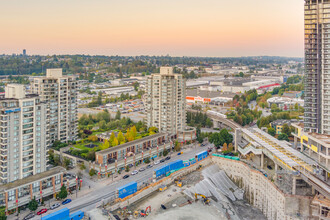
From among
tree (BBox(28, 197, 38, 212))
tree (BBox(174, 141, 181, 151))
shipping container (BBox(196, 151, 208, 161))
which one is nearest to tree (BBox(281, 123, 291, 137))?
shipping container (BBox(196, 151, 208, 161))

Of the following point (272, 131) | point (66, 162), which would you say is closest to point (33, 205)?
point (66, 162)

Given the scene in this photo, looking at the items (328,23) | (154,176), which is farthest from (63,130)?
(328,23)

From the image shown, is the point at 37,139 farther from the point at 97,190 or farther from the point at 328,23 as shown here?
the point at 328,23

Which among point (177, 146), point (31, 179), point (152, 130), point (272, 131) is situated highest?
point (152, 130)

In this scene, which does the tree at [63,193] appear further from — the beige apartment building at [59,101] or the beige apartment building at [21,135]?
the beige apartment building at [59,101]

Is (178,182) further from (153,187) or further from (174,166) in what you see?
(174,166)
